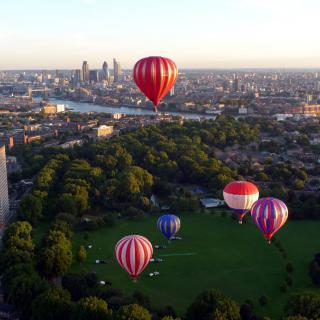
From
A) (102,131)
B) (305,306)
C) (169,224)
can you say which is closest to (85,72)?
(102,131)

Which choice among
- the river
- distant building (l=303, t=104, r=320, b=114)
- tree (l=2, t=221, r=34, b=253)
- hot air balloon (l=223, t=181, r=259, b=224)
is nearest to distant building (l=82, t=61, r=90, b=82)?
the river

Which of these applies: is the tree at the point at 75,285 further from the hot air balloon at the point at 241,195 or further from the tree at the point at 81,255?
the hot air balloon at the point at 241,195

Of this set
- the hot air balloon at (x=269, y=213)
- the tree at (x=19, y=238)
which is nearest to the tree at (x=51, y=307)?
the tree at (x=19, y=238)

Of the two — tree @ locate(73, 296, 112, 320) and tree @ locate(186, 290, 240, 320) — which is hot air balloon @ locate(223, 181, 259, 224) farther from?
tree @ locate(73, 296, 112, 320)

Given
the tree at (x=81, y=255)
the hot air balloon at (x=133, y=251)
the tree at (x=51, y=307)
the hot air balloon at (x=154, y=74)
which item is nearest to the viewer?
the tree at (x=51, y=307)

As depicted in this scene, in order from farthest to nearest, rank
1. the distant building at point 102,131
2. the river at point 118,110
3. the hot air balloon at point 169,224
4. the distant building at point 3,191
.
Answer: the river at point 118,110 < the distant building at point 102,131 < the distant building at point 3,191 < the hot air balloon at point 169,224

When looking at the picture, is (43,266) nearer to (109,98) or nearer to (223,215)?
(223,215)
